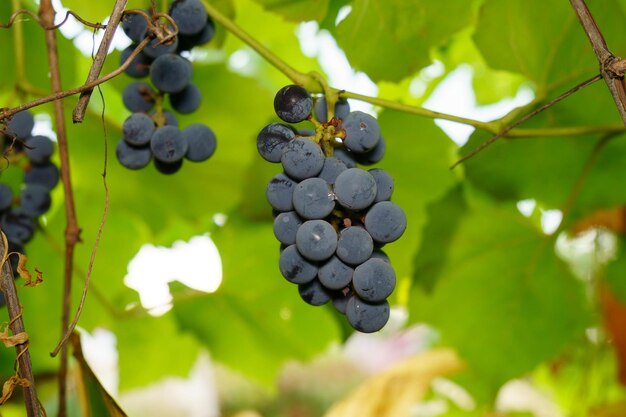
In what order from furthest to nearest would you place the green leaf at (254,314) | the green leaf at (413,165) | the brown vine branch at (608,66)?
1. the green leaf at (254,314)
2. the green leaf at (413,165)
3. the brown vine branch at (608,66)

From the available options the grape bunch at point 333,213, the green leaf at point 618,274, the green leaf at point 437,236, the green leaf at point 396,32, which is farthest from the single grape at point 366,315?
the green leaf at point 618,274

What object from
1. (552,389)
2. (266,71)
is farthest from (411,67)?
(552,389)

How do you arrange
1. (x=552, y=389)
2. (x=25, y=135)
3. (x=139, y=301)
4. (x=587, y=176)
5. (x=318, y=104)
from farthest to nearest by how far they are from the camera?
(x=552, y=389) → (x=139, y=301) → (x=587, y=176) → (x=25, y=135) → (x=318, y=104)

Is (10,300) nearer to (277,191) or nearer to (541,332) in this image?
(277,191)

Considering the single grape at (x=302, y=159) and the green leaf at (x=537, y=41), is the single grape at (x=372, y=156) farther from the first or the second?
the green leaf at (x=537, y=41)

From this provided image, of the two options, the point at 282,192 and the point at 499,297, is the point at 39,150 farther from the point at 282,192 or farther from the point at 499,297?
the point at 499,297

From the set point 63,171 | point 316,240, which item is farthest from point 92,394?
point 316,240

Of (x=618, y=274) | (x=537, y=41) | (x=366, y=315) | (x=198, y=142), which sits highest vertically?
(x=618, y=274)
